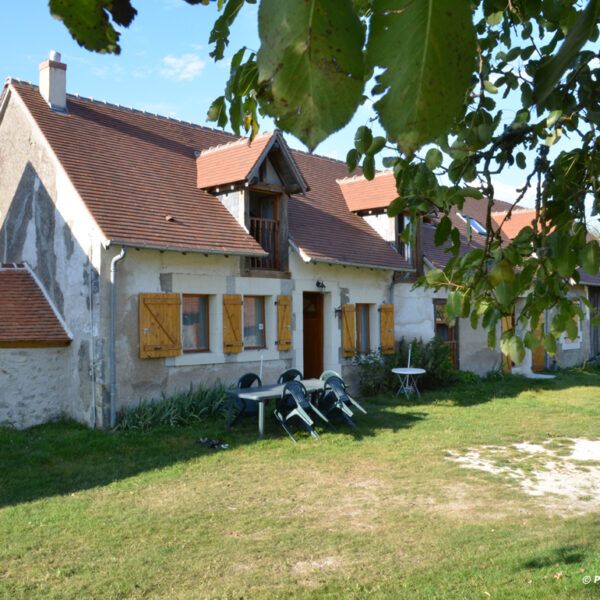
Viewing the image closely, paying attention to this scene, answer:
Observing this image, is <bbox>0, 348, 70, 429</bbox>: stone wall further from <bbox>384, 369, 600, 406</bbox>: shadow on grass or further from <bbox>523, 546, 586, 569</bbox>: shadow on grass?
<bbox>523, 546, 586, 569</bbox>: shadow on grass

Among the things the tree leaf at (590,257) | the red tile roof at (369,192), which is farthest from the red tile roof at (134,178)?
the tree leaf at (590,257)

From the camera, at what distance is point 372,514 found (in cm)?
641

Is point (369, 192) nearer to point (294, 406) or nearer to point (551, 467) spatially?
point (294, 406)

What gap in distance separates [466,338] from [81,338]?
10525 mm

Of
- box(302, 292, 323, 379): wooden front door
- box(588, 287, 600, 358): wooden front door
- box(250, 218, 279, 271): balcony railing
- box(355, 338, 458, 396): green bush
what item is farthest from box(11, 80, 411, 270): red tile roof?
box(588, 287, 600, 358): wooden front door

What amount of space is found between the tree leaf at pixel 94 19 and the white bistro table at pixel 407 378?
13.2 metres

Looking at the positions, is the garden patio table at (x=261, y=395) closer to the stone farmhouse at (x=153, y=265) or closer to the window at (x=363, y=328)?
the stone farmhouse at (x=153, y=265)

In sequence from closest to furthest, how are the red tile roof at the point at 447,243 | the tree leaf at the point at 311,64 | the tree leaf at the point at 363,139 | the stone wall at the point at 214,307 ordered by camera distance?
1. the tree leaf at the point at 311,64
2. the tree leaf at the point at 363,139
3. the stone wall at the point at 214,307
4. the red tile roof at the point at 447,243

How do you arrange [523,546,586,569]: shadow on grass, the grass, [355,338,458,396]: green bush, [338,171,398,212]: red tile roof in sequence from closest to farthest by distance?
the grass → [523,546,586,569]: shadow on grass → [355,338,458,396]: green bush → [338,171,398,212]: red tile roof

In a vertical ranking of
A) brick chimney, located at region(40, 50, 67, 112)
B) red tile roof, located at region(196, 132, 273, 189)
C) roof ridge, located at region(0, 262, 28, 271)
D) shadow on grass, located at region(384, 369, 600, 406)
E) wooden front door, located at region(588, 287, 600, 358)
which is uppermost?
brick chimney, located at region(40, 50, 67, 112)

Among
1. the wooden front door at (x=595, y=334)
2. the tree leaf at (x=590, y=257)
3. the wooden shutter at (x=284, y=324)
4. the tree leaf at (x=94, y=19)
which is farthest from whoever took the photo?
the wooden front door at (x=595, y=334)

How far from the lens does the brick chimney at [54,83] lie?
40.1 feet

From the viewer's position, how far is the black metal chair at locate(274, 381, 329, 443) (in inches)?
376

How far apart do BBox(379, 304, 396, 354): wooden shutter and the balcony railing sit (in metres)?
3.14
